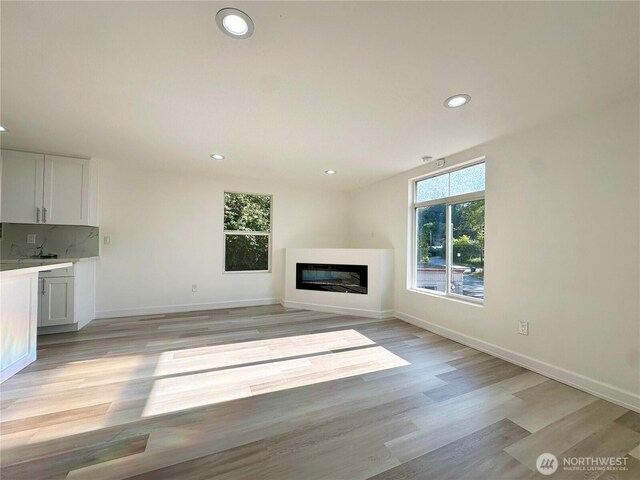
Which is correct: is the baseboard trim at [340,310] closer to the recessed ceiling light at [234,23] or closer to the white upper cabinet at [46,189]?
the white upper cabinet at [46,189]

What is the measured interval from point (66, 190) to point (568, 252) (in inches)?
227

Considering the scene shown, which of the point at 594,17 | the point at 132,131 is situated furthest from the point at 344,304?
the point at 594,17

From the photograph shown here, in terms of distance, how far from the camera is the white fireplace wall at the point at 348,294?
431cm

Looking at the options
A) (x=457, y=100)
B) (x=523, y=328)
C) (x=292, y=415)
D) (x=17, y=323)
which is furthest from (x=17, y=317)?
(x=523, y=328)

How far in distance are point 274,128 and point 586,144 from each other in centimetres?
271

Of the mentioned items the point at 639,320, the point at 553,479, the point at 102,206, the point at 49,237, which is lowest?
the point at 553,479

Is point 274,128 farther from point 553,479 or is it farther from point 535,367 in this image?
point 535,367

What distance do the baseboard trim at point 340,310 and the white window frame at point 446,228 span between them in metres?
0.60

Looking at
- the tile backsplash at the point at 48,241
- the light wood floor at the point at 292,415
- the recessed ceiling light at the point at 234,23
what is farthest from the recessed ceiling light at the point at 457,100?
the tile backsplash at the point at 48,241

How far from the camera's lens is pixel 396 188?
14.3 ft

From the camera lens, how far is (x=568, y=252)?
229 centimetres

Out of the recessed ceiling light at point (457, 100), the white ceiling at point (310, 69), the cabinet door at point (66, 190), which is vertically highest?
the white ceiling at point (310, 69)

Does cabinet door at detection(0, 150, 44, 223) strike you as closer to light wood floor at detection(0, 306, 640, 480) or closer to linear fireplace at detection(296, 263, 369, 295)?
light wood floor at detection(0, 306, 640, 480)

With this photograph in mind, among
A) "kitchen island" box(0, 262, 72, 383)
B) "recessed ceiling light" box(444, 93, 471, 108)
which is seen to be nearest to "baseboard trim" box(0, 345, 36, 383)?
"kitchen island" box(0, 262, 72, 383)
